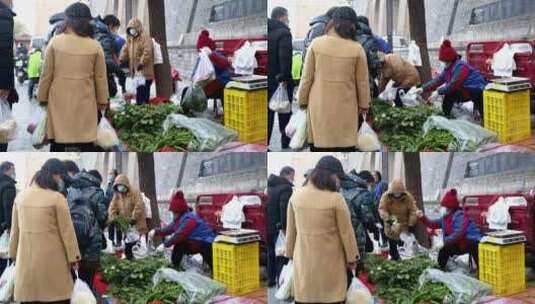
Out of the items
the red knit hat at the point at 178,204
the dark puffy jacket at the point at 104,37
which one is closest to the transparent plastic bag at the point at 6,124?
the dark puffy jacket at the point at 104,37

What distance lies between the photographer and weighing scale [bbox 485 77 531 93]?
572 cm

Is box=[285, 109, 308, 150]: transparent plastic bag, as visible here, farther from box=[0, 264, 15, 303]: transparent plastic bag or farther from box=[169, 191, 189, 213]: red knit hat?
box=[0, 264, 15, 303]: transparent plastic bag

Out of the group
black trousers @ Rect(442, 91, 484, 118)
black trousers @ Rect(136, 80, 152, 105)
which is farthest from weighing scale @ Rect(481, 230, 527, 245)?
black trousers @ Rect(136, 80, 152, 105)

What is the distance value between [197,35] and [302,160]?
0.92 meters

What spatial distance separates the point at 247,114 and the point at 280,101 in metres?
0.20

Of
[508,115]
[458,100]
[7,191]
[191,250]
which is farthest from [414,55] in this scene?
[7,191]

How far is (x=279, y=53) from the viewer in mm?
5672

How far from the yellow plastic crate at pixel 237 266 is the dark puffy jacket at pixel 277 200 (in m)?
0.16

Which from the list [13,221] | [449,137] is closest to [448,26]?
[449,137]

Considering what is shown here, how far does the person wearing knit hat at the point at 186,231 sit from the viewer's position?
5715mm

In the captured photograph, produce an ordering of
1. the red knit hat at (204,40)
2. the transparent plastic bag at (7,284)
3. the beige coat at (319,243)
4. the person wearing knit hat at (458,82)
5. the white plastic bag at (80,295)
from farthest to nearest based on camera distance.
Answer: the person wearing knit hat at (458,82)
the red knit hat at (204,40)
the transparent plastic bag at (7,284)
the white plastic bag at (80,295)
the beige coat at (319,243)

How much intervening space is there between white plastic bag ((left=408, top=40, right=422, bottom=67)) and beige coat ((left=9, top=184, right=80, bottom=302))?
2091 millimetres

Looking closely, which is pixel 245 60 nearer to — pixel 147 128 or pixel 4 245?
pixel 147 128

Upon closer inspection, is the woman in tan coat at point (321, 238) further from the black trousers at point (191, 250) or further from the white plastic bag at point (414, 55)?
the white plastic bag at point (414, 55)
